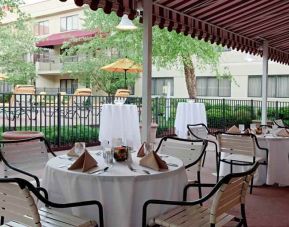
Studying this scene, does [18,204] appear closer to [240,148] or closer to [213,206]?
A: [213,206]

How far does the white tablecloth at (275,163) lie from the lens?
18.2 ft

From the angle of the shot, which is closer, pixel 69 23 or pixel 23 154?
pixel 23 154

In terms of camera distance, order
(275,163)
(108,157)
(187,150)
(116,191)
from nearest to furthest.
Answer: (116,191)
(108,157)
(187,150)
(275,163)

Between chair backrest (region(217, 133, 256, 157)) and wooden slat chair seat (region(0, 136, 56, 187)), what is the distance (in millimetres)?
2498

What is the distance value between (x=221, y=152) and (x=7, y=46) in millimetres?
14719

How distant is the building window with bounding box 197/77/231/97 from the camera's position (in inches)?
787

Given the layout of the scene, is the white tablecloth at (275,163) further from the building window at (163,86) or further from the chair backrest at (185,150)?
the building window at (163,86)

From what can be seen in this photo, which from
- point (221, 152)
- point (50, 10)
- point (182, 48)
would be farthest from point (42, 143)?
point (50, 10)

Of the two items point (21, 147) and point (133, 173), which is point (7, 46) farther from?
point (133, 173)

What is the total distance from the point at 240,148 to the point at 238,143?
0.07 meters

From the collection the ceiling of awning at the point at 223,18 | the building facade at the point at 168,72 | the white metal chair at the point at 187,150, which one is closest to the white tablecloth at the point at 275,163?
the white metal chair at the point at 187,150

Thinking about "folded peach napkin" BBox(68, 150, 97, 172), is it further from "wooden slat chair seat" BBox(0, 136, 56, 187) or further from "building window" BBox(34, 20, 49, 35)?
"building window" BBox(34, 20, 49, 35)

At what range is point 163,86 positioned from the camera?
22.0 meters

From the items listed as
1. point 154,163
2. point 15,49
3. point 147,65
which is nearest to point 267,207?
point 154,163
